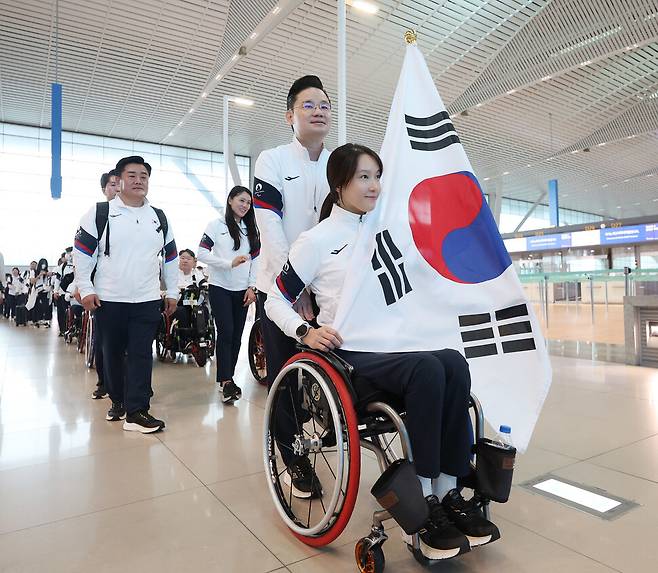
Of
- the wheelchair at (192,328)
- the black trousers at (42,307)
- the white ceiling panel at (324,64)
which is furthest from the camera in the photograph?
the black trousers at (42,307)

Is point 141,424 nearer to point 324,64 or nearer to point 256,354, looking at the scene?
point 256,354

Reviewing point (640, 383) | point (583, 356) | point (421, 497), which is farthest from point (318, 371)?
point (583, 356)

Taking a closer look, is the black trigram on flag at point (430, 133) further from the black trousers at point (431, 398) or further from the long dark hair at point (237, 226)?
the long dark hair at point (237, 226)

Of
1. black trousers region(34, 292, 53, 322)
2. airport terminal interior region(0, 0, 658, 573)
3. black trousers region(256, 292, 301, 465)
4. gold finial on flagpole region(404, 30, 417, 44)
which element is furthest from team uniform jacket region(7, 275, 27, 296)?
gold finial on flagpole region(404, 30, 417, 44)

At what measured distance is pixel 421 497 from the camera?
1.08 metres

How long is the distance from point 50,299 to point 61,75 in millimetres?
4966

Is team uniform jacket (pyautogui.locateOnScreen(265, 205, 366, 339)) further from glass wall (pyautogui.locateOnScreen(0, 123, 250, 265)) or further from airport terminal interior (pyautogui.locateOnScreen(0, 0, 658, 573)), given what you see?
glass wall (pyautogui.locateOnScreen(0, 123, 250, 265))

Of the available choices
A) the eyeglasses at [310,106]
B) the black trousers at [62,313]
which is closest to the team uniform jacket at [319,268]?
the eyeglasses at [310,106]

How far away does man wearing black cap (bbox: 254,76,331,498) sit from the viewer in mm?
1764

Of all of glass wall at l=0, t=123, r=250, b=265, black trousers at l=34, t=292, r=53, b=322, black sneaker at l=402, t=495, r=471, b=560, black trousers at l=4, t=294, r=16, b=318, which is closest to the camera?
black sneaker at l=402, t=495, r=471, b=560

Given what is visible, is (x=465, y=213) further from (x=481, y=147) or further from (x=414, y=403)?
(x=481, y=147)

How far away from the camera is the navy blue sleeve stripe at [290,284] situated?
1.48 meters

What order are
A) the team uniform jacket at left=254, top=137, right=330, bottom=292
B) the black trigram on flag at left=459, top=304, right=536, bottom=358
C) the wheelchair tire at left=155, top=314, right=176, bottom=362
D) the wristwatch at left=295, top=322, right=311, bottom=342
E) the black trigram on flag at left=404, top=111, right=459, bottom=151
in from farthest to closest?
1. the wheelchair tire at left=155, top=314, right=176, bottom=362
2. the team uniform jacket at left=254, top=137, right=330, bottom=292
3. the black trigram on flag at left=404, top=111, right=459, bottom=151
4. the black trigram on flag at left=459, top=304, right=536, bottom=358
5. the wristwatch at left=295, top=322, right=311, bottom=342

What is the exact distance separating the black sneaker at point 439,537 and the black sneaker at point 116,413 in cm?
214
